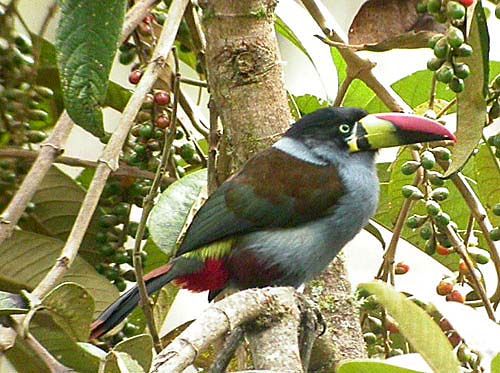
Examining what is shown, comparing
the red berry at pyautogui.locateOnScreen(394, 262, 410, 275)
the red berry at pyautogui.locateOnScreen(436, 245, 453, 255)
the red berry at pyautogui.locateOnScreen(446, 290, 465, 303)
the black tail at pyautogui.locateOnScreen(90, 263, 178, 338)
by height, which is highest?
the red berry at pyautogui.locateOnScreen(436, 245, 453, 255)

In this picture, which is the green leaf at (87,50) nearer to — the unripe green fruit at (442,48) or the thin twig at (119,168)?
the thin twig at (119,168)

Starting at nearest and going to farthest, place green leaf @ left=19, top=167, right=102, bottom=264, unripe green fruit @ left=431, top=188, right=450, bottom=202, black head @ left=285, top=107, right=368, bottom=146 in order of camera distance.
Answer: unripe green fruit @ left=431, top=188, right=450, bottom=202 → black head @ left=285, top=107, right=368, bottom=146 → green leaf @ left=19, top=167, right=102, bottom=264

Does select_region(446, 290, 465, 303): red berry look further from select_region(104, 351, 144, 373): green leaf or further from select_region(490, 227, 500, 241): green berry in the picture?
select_region(104, 351, 144, 373): green leaf

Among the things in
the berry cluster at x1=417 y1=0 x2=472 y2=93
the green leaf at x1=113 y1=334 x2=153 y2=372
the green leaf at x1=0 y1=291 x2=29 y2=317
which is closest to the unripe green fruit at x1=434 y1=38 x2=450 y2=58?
the berry cluster at x1=417 y1=0 x2=472 y2=93

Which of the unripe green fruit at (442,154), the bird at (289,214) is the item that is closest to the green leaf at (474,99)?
the unripe green fruit at (442,154)

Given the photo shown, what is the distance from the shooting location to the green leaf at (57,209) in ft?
7.69

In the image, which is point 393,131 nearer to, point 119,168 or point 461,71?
point 461,71

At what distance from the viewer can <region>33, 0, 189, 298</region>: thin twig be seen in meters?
1.51

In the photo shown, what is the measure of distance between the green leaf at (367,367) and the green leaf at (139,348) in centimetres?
42

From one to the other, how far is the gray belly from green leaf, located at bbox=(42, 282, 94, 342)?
0.60 metres

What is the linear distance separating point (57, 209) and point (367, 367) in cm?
139

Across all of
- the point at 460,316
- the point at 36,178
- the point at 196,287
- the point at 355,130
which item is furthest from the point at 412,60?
the point at 460,316

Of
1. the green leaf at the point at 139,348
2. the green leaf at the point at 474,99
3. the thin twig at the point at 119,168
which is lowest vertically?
the green leaf at the point at 139,348

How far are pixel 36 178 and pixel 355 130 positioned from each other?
2.90ft
